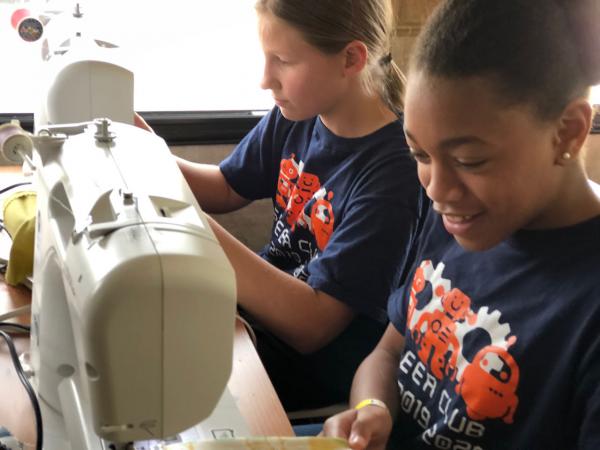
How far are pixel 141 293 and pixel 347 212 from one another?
0.69m

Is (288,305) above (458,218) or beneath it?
beneath

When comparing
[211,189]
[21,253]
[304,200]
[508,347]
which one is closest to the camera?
[508,347]

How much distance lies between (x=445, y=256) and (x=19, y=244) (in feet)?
1.99

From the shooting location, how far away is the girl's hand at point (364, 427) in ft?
2.98

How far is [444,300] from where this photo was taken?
98 cm

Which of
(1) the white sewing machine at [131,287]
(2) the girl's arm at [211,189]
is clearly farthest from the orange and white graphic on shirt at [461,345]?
(2) the girl's arm at [211,189]

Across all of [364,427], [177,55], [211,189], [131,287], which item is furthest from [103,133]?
[177,55]

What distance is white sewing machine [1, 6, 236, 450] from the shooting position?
0.57 meters

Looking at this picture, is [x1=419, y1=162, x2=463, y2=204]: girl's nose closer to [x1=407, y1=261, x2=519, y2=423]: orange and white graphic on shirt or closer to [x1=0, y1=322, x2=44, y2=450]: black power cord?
[x1=407, y1=261, x2=519, y2=423]: orange and white graphic on shirt

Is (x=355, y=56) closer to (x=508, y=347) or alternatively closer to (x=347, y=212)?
(x=347, y=212)

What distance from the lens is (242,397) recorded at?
890mm

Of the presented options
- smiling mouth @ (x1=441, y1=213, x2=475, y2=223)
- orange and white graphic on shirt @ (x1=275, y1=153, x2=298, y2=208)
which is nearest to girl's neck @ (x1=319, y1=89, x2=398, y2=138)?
orange and white graphic on shirt @ (x1=275, y1=153, x2=298, y2=208)

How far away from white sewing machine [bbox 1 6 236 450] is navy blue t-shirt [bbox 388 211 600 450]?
0.38m

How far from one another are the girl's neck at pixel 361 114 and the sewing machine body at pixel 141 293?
59 cm
